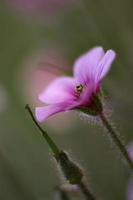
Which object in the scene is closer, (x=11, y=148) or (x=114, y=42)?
(x=114, y=42)

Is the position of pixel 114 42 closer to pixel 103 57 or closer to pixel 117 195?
pixel 117 195

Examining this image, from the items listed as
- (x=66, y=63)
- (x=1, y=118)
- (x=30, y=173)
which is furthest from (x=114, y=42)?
(x=1, y=118)

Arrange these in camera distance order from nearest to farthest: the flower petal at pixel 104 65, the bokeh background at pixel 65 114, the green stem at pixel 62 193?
the flower petal at pixel 104 65 < the green stem at pixel 62 193 < the bokeh background at pixel 65 114

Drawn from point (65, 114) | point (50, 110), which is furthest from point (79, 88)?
point (65, 114)

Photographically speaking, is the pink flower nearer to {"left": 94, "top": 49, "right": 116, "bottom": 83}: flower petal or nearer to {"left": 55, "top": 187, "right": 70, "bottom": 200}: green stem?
{"left": 94, "top": 49, "right": 116, "bottom": 83}: flower petal

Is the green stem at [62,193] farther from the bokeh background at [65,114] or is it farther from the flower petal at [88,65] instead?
the bokeh background at [65,114]

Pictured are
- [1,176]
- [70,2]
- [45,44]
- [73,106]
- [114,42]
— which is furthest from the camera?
[45,44]

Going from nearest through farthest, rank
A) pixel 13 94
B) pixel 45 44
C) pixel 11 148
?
pixel 11 148 < pixel 45 44 < pixel 13 94

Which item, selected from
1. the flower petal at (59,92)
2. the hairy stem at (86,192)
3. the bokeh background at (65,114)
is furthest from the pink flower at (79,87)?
the bokeh background at (65,114)
